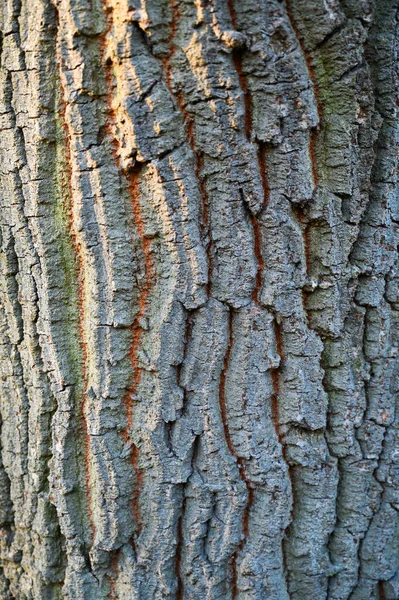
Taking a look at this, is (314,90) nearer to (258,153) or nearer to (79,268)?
(258,153)

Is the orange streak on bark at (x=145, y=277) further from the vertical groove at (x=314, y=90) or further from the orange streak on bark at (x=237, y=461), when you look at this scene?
the vertical groove at (x=314, y=90)

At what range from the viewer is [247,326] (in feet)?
4.19

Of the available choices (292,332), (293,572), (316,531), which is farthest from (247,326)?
(293,572)

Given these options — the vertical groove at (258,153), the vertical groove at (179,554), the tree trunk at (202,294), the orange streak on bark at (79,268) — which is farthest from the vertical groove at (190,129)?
the vertical groove at (179,554)

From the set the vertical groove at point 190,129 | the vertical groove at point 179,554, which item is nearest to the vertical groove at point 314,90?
the vertical groove at point 190,129

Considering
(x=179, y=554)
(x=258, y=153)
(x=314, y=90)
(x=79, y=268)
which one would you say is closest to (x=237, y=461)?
(x=179, y=554)

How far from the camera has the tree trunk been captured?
117 centimetres

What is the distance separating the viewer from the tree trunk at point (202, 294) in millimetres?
1168

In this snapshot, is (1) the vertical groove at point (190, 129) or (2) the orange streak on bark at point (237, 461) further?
(2) the orange streak on bark at point (237, 461)

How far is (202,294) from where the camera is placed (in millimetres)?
1247

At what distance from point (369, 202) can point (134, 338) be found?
2.26 feet

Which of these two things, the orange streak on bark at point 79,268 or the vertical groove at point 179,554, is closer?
the orange streak on bark at point 79,268

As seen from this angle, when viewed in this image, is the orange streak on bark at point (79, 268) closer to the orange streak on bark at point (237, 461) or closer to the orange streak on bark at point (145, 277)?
the orange streak on bark at point (145, 277)

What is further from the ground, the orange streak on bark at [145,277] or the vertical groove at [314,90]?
the vertical groove at [314,90]
